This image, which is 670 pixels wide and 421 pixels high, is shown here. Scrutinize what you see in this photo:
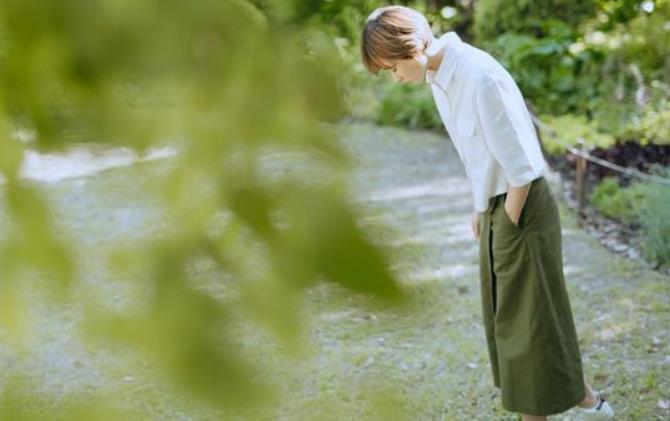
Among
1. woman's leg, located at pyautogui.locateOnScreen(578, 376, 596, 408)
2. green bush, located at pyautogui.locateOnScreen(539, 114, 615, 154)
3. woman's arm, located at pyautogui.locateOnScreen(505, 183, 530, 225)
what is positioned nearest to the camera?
woman's arm, located at pyautogui.locateOnScreen(505, 183, 530, 225)

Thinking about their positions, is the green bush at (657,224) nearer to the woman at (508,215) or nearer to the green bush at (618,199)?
the green bush at (618,199)

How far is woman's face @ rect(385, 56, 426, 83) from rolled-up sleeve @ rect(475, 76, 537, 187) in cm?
21

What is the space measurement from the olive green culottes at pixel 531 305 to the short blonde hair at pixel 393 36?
56 centimetres

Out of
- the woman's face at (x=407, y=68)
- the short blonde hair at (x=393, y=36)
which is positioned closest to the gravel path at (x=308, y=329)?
the short blonde hair at (x=393, y=36)

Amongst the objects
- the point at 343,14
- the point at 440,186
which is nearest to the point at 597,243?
the point at 440,186

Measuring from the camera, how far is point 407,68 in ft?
5.83

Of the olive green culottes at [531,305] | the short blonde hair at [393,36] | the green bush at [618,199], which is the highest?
the short blonde hair at [393,36]

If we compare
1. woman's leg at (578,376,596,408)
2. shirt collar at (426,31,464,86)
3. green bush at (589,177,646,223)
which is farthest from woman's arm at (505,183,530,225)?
green bush at (589,177,646,223)

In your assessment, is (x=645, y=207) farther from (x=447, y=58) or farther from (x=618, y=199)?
(x=447, y=58)

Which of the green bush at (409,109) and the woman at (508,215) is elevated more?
the woman at (508,215)

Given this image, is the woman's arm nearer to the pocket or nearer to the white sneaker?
the pocket

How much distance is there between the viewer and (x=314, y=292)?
47 centimetres

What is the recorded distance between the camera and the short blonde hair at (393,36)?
164 cm

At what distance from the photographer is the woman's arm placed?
6.70 feet
